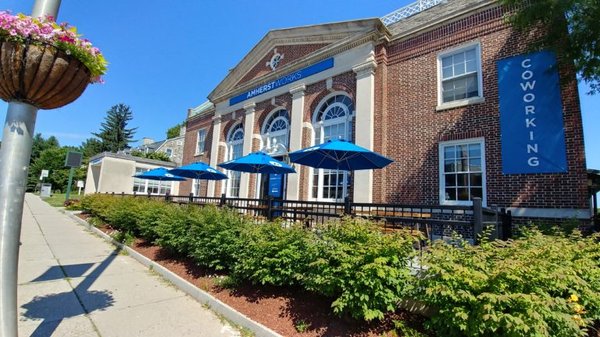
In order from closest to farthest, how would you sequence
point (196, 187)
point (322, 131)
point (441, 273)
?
point (441, 273) < point (322, 131) < point (196, 187)

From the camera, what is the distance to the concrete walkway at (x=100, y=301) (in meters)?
3.98

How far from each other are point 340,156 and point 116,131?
52909 mm

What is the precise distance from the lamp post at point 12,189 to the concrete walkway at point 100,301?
155 centimetres

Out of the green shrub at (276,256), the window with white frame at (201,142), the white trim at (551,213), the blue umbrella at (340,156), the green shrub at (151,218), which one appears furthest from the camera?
the window with white frame at (201,142)

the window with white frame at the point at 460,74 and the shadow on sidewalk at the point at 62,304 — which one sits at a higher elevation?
the window with white frame at the point at 460,74

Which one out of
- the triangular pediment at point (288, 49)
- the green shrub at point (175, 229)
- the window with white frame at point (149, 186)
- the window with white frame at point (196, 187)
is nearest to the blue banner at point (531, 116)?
the triangular pediment at point (288, 49)

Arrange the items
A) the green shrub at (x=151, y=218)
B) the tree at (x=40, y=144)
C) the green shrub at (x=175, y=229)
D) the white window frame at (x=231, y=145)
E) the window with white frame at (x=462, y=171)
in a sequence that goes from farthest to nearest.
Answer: the tree at (x=40, y=144) → the white window frame at (x=231, y=145) → the window with white frame at (x=462, y=171) → the green shrub at (x=151, y=218) → the green shrub at (x=175, y=229)

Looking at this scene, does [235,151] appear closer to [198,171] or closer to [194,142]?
[194,142]

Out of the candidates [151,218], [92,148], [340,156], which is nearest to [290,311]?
[340,156]

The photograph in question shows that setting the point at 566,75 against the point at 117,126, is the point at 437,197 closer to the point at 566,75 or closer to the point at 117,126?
the point at 566,75

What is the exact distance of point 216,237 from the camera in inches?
224

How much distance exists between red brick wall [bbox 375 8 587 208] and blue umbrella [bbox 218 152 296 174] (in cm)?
352

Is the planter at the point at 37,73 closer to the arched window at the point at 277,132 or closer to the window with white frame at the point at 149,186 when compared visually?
the arched window at the point at 277,132

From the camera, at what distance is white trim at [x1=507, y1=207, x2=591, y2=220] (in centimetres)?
709
